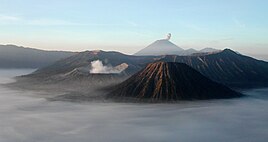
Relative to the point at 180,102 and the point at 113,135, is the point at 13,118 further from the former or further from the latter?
the point at 180,102

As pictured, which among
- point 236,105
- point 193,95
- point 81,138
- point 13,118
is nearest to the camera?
point 81,138

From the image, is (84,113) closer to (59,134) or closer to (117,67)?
(59,134)

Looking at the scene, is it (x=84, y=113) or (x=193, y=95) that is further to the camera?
(x=193, y=95)

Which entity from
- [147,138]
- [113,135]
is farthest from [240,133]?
[113,135]

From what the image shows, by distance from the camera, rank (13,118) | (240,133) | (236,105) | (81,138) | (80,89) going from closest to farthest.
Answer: (81,138)
(240,133)
(13,118)
(236,105)
(80,89)

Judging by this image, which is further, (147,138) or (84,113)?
(84,113)

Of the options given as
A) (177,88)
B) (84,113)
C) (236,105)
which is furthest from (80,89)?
(236,105)
